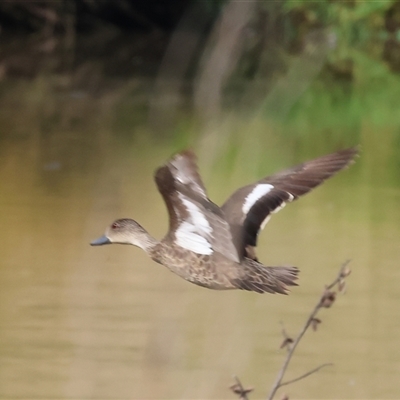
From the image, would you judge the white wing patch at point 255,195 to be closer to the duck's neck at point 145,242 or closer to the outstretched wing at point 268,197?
the outstretched wing at point 268,197

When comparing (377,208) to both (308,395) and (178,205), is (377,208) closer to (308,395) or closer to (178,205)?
(308,395)

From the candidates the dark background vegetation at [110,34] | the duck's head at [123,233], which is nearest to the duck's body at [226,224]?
the duck's head at [123,233]

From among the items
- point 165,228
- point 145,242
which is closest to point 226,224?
point 145,242

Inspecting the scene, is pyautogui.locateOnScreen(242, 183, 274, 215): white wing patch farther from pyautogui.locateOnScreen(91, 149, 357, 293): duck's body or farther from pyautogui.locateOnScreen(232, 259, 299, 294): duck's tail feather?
pyautogui.locateOnScreen(232, 259, 299, 294): duck's tail feather

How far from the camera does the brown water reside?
16.8 ft

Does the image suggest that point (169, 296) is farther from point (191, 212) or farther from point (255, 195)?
point (191, 212)

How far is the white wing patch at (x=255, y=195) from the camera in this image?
11.5 ft

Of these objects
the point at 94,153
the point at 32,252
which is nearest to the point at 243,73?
the point at 94,153

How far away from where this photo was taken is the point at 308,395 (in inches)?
195

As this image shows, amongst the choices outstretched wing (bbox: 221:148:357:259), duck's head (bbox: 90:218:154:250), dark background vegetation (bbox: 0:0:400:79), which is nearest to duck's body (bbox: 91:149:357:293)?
outstretched wing (bbox: 221:148:357:259)

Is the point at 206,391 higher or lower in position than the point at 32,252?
lower

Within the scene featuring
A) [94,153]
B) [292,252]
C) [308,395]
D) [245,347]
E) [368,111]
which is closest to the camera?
[308,395]

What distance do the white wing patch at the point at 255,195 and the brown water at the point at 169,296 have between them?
7.2 inches

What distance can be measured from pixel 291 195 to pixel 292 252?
134 inches
